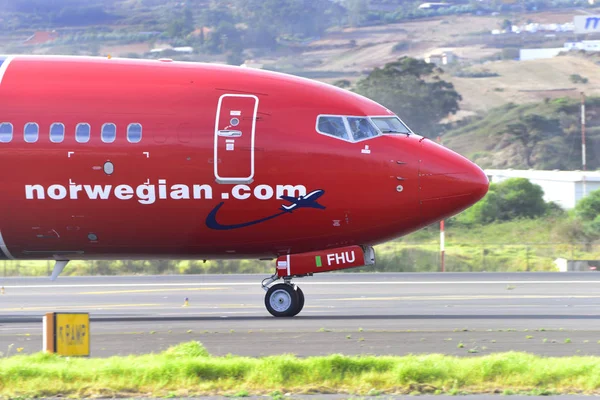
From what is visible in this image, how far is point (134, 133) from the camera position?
22219 mm

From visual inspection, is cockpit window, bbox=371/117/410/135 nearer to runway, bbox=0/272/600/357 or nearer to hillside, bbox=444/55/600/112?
runway, bbox=0/272/600/357

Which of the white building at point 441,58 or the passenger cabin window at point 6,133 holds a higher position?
the white building at point 441,58

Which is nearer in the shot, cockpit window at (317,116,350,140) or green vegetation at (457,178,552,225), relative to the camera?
cockpit window at (317,116,350,140)

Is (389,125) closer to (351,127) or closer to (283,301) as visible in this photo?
(351,127)

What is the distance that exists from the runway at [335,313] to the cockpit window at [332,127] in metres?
4.06

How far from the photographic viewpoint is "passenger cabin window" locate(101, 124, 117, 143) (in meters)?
22.2

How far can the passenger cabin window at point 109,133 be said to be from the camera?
22203 millimetres

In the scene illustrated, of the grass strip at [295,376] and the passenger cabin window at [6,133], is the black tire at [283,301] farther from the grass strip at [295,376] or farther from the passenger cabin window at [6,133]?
the grass strip at [295,376]

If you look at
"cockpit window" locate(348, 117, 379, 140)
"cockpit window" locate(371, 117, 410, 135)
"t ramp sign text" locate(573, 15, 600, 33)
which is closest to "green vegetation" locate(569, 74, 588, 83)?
"t ramp sign text" locate(573, 15, 600, 33)

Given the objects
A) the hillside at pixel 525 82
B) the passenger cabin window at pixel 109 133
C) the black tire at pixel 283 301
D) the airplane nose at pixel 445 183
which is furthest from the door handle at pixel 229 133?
the hillside at pixel 525 82

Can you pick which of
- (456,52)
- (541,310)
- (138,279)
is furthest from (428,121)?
(541,310)

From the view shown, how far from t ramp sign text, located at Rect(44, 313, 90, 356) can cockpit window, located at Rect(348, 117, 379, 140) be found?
8.82m

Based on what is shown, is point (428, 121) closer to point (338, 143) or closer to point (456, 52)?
point (456, 52)

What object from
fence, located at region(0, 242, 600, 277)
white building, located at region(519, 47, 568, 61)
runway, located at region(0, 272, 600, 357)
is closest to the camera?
runway, located at region(0, 272, 600, 357)
